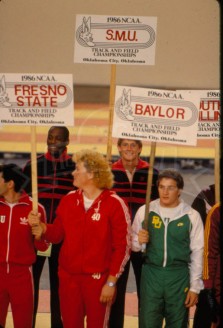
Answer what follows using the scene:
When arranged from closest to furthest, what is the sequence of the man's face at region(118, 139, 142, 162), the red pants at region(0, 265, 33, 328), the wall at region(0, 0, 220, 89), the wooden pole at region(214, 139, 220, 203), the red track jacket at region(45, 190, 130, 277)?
the red track jacket at region(45, 190, 130, 277), the red pants at region(0, 265, 33, 328), the wooden pole at region(214, 139, 220, 203), the man's face at region(118, 139, 142, 162), the wall at region(0, 0, 220, 89)

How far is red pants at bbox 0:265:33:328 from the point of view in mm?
3693

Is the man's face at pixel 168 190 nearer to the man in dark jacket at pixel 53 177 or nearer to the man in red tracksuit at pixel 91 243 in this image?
the man in red tracksuit at pixel 91 243

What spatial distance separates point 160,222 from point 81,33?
1406 mm

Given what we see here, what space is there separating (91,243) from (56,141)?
97 cm

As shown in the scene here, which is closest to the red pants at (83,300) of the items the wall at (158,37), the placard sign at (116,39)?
the placard sign at (116,39)

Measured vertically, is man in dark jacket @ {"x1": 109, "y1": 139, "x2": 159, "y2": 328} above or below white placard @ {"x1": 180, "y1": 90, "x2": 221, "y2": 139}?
below

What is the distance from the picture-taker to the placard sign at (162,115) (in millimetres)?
3693

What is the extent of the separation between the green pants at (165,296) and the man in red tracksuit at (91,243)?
23cm

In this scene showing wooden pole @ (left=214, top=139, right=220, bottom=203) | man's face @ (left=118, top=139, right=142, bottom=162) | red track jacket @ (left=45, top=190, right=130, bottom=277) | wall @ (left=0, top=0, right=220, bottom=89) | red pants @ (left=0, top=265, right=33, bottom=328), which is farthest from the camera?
wall @ (left=0, top=0, right=220, bottom=89)

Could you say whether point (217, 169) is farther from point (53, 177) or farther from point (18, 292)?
point (18, 292)

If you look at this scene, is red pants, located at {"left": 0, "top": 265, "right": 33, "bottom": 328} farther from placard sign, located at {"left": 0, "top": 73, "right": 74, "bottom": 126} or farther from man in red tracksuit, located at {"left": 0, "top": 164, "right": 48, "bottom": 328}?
placard sign, located at {"left": 0, "top": 73, "right": 74, "bottom": 126}

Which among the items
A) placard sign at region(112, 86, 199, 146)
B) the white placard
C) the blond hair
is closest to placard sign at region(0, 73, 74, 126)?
→ the blond hair

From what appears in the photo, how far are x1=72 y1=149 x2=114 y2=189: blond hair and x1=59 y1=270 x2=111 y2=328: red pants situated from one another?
0.58 metres

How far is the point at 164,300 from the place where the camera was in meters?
3.66
